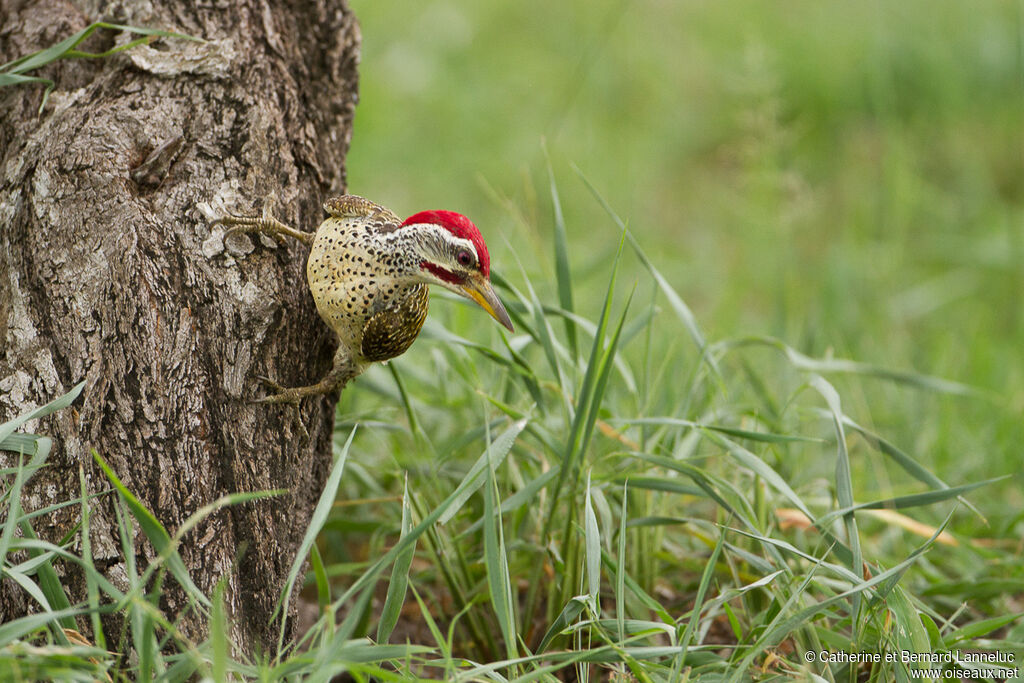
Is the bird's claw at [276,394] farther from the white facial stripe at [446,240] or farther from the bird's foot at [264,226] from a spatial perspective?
the white facial stripe at [446,240]

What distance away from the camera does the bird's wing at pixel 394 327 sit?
215 centimetres

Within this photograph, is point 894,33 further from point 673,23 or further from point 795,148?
point 673,23

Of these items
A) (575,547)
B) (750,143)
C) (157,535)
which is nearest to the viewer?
(157,535)

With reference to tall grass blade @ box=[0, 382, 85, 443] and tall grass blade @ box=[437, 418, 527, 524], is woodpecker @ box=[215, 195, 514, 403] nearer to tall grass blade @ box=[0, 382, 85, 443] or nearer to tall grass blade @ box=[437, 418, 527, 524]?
tall grass blade @ box=[437, 418, 527, 524]

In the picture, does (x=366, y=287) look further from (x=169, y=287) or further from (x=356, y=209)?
(x=169, y=287)

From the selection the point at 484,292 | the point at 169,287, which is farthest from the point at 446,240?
the point at 169,287

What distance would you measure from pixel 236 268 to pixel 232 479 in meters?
0.51

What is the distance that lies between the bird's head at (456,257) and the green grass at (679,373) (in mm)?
288

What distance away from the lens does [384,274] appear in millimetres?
2168

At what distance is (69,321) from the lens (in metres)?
2.10

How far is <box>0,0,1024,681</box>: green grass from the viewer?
6.71 ft

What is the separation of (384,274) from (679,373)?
66.7 inches

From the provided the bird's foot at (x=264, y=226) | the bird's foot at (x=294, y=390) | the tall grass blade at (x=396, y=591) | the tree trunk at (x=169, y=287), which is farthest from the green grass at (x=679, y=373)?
the bird's foot at (x=264, y=226)

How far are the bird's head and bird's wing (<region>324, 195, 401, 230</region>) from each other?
140 mm
